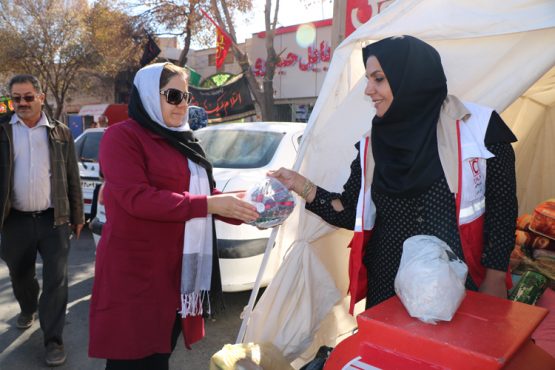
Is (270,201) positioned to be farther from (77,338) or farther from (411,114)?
(77,338)

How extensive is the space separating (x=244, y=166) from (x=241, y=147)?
0.46 meters

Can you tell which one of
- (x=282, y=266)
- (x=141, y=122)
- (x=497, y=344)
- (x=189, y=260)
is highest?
(x=141, y=122)

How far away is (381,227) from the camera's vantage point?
203cm

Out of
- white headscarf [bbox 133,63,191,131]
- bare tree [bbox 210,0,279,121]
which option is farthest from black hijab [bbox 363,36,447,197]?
bare tree [bbox 210,0,279,121]

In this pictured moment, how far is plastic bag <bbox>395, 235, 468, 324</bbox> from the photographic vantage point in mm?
1236

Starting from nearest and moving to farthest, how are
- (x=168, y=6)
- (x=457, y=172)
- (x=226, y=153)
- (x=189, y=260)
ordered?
(x=457, y=172), (x=189, y=260), (x=226, y=153), (x=168, y=6)

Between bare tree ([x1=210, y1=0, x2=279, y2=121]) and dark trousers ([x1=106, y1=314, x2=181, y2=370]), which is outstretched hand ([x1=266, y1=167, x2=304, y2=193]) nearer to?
dark trousers ([x1=106, y1=314, x2=181, y2=370])

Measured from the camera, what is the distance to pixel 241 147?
496cm

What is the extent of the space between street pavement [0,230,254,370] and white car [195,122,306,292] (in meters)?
0.45

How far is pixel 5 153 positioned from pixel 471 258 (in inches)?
128

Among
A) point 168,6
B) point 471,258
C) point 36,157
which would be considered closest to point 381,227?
point 471,258

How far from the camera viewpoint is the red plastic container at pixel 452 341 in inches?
43.9

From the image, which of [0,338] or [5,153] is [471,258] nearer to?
[5,153]

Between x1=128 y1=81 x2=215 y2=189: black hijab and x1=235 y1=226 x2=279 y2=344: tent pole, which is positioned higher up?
x1=128 y1=81 x2=215 y2=189: black hijab
